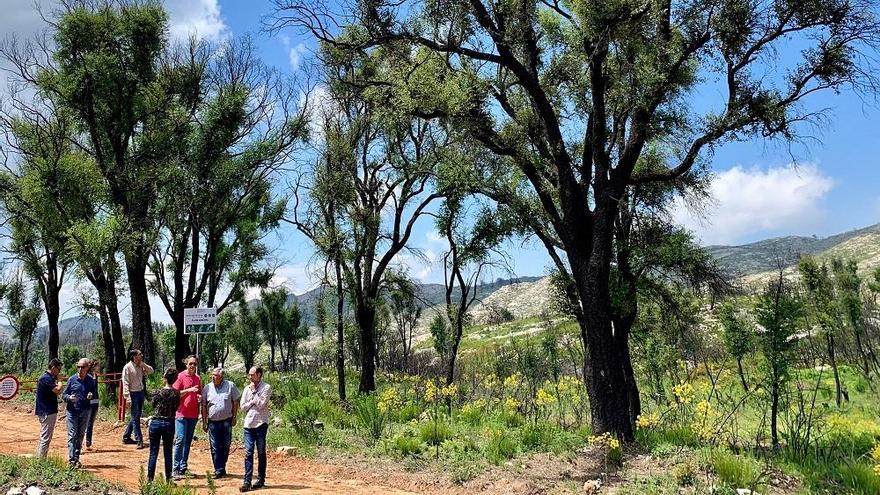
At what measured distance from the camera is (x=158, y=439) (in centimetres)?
799

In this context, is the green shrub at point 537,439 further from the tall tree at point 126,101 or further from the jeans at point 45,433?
the tall tree at point 126,101

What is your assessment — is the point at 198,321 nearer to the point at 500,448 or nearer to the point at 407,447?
the point at 407,447

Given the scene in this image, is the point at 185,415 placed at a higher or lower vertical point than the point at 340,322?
lower

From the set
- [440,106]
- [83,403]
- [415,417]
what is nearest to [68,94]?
[83,403]

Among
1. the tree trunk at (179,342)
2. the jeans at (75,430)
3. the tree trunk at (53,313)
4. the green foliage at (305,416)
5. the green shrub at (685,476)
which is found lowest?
the green shrub at (685,476)

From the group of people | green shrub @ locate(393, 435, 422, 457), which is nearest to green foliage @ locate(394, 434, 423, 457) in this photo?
green shrub @ locate(393, 435, 422, 457)

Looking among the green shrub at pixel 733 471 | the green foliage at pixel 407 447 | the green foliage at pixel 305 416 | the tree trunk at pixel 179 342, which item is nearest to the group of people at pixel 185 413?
the green foliage at pixel 407 447

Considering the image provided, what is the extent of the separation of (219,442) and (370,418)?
11.7 feet

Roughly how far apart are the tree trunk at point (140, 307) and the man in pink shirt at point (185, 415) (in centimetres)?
979

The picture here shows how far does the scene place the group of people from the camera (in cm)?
806

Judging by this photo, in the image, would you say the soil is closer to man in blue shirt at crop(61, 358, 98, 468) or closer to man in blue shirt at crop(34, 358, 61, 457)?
man in blue shirt at crop(61, 358, 98, 468)

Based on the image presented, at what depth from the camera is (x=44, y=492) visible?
21.0 feet

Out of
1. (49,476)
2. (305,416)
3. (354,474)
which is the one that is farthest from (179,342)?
(49,476)

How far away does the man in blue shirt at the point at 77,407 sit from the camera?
893 centimetres
